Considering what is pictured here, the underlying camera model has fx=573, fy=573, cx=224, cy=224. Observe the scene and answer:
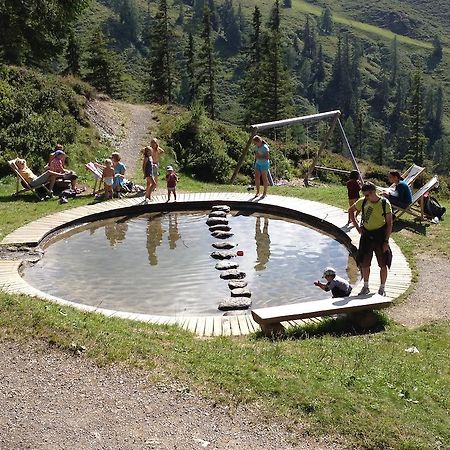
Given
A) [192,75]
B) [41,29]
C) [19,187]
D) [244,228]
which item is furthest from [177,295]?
[192,75]

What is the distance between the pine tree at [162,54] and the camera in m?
59.3

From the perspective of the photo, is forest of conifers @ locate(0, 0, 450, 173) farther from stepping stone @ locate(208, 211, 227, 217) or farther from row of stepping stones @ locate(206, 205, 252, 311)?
row of stepping stones @ locate(206, 205, 252, 311)

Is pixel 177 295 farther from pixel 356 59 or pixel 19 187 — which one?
pixel 356 59

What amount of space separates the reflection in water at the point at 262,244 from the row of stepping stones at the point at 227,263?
0.54 meters

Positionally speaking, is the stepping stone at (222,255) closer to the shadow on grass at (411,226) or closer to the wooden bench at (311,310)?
the wooden bench at (311,310)

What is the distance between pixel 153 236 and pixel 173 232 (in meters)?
0.57

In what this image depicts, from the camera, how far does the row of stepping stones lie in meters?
10.0

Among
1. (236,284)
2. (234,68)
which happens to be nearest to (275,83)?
(236,284)

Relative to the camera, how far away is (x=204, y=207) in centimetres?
1684

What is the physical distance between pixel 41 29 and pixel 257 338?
33.1m

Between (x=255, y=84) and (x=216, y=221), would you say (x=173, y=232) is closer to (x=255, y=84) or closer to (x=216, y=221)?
(x=216, y=221)

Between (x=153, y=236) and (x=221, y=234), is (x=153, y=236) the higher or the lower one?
the lower one

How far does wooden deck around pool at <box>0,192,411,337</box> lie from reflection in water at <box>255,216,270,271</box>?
109cm

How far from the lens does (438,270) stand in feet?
37.0
